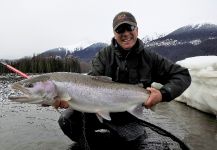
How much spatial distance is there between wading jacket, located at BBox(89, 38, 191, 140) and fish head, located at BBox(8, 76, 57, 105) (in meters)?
1.18

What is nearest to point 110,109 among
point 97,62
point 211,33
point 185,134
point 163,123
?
point 97,62

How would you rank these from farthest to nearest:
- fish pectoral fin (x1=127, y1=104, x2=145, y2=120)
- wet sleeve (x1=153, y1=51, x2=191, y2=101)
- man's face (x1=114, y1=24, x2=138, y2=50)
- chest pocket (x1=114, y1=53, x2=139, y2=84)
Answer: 1. chest pocket (x1=114, y1=53, x2=139, y2=84)
2. man's face (x1=114, y1=24, x2=138, y2=50)
3. wet sleeve (x1=153, y1=51, x2=191, y2=101)
4. fish pectoral fin (x1=127, y1=104, x2=145, y2=120)

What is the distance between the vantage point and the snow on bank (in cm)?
690

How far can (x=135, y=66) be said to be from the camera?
504 cm

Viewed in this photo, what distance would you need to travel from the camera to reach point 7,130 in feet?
20.2

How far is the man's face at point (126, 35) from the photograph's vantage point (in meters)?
4.74

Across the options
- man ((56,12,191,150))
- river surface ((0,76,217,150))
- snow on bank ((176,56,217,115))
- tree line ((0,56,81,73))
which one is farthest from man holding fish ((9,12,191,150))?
tree line ((0,56,81,73))

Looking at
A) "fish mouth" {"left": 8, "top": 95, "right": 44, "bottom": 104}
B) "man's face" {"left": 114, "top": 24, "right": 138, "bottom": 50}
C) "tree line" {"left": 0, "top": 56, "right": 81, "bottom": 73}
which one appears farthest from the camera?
"tree line" {"left": 0, "top": 56, "right": 81, "bottom": 73}

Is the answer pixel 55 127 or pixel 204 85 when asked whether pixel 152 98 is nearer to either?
pixel 55 127

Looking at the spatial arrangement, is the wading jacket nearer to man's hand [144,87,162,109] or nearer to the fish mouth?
man's hand [144,87,162,109]

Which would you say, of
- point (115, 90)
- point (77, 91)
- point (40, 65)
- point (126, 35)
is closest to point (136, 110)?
point (115, 90)

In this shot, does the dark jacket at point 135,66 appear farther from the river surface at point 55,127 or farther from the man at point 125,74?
the river surface at point 55,127

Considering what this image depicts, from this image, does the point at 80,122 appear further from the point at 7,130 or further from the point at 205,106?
the point at 205,106

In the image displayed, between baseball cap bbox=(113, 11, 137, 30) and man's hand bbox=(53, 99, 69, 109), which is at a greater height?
baseball cap bbox=(113, 11, 137, 30)
